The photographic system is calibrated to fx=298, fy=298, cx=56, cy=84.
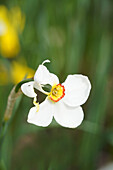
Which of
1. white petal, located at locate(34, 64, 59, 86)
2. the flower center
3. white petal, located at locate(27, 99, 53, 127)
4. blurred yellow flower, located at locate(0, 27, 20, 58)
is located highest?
blurred yellow flower, located at locate(0, 27, 20, 58)

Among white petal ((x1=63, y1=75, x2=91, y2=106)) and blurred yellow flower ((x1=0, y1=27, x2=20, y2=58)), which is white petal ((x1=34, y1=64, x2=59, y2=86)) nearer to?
white petal ((x1=63, y1=75, x2=91, y2=106))

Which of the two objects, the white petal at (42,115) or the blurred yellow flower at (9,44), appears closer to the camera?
the white petal at (42,115)

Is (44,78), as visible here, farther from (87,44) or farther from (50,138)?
(87,44)

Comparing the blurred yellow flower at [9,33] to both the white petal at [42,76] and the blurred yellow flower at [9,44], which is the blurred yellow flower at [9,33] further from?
the white petal at [42,76]

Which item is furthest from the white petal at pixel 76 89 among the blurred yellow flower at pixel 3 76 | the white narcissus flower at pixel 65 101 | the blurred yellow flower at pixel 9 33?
the blurred yellow flower at pixel 9 33

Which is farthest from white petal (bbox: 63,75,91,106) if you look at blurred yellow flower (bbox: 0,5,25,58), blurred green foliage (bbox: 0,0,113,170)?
blurred yellow flower (bbox: 0,5,25,58)

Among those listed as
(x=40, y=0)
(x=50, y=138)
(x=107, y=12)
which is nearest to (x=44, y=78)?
(x=50, y=138)

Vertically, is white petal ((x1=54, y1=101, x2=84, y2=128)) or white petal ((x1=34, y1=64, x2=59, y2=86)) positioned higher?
white petal ((x1=34, y1=64, x2=59, y2=86))
